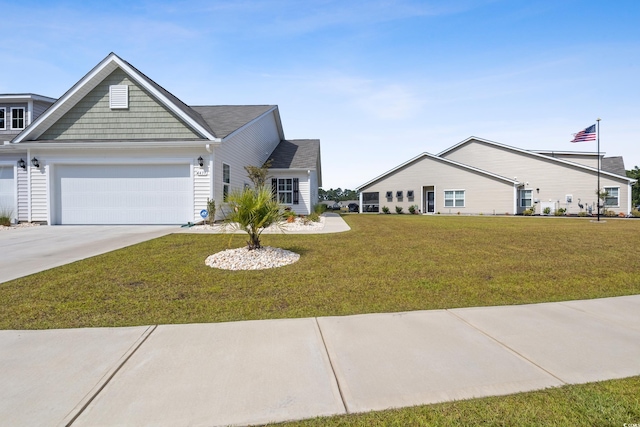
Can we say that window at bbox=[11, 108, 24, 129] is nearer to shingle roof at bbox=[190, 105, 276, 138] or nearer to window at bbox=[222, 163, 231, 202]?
shingle roof at bbox=[190, 105, 276, 138]

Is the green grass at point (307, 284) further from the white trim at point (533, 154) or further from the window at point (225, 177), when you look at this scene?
the white trim at point (533, 154)

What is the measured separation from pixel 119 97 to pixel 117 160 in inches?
110

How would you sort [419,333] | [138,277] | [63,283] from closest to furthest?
[419,333] → [63,283] → [138,277]

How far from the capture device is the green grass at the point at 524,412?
1997 millimetres

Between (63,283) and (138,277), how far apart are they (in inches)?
41.4

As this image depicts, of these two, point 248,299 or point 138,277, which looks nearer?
point 248,299

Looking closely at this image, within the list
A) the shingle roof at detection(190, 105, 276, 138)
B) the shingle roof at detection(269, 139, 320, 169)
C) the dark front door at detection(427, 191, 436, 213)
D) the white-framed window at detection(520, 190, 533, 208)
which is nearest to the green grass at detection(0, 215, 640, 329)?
the shingle roof at detection(190, 105, 276, 138)

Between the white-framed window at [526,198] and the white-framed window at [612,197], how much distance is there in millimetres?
4971

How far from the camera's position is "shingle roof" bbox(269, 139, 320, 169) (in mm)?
20078

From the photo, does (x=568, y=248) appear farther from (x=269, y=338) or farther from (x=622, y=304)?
(x=269, y=338)

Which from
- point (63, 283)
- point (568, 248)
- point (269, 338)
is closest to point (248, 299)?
point (269, 338)

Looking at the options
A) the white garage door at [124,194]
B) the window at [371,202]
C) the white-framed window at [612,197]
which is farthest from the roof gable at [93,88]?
the white-framed window at [612,197]

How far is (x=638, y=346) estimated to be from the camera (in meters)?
3.04

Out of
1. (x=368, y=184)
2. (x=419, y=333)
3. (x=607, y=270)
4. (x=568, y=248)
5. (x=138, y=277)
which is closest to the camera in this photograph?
(x=419, y=333)
